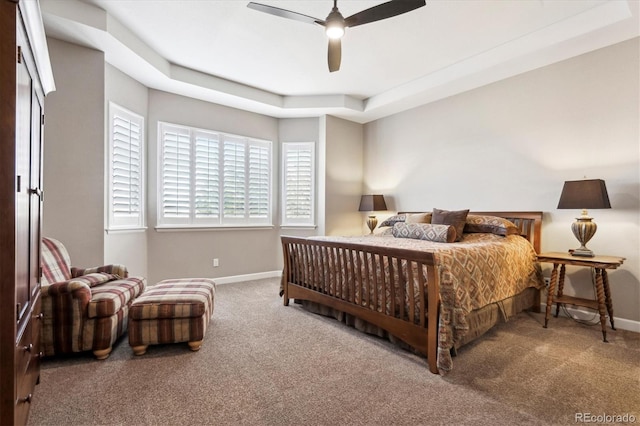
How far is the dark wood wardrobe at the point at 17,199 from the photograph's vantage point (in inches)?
43.8

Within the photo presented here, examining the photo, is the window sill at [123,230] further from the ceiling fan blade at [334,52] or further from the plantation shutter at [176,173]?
the ceiling fan blade at [334,52]

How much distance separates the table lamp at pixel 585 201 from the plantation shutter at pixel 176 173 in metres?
4.51

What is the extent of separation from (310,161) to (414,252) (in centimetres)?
345

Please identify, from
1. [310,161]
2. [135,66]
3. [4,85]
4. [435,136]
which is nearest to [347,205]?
[310,161]

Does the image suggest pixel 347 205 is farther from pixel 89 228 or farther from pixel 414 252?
pixel 89 228

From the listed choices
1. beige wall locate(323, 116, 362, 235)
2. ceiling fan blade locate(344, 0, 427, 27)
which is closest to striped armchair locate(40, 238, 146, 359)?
ceiling fan blade locate(344, 0, 427, 27)

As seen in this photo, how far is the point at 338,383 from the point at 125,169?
3430 mm

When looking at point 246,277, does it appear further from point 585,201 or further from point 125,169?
point 585,201

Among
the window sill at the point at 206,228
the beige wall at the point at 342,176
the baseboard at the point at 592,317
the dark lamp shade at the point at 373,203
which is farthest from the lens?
the beige wall at the point at 342,176

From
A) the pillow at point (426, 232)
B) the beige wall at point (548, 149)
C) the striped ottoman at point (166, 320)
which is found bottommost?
the striped ottoman at point (166, 320)

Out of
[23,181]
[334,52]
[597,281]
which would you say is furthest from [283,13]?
[597,281]

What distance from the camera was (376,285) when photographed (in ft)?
8.86

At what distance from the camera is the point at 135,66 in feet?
11.7
